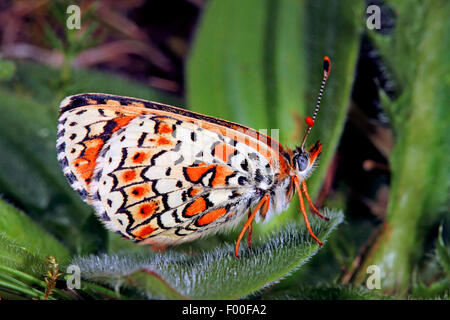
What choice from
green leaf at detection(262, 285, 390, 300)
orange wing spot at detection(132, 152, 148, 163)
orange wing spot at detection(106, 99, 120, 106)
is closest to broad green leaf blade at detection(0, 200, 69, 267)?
orange wing spot at detection(132, 152, 148, 163)

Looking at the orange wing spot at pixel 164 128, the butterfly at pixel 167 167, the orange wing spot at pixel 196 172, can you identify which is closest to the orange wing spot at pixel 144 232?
the butterfly at pixel 167 167

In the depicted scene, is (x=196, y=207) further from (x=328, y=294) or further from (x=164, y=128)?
(x=328, y=294)

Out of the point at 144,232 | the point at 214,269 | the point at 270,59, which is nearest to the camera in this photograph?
the point at 214,269

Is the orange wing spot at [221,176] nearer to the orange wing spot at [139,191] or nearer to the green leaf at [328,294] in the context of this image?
the orange wing spot at [139,191]

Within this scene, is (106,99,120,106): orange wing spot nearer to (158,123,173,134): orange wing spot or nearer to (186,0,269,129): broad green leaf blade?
(158,123,173,134): orange wing spot

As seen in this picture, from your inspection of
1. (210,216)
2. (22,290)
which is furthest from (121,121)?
(22,290)
